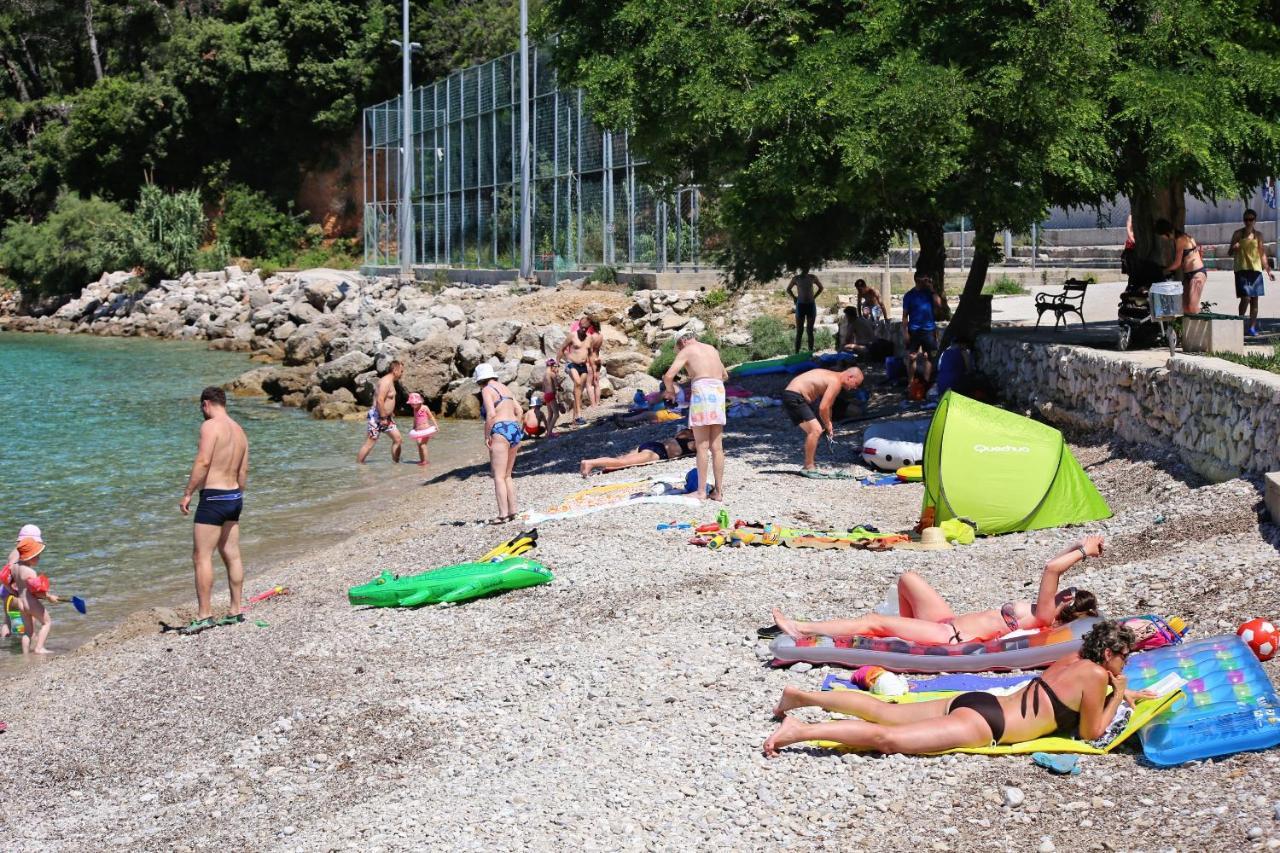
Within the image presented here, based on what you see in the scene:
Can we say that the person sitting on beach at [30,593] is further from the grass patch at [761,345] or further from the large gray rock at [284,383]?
the large gray rock at [284,383]

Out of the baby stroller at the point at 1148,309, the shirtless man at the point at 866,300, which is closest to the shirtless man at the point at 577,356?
the shirtless man at the point at 866,300

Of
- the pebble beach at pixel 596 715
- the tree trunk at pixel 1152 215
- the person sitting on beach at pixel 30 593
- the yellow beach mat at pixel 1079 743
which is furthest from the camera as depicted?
the tree trunk at pixel 1152 215

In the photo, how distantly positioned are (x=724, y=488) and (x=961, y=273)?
1998 cm

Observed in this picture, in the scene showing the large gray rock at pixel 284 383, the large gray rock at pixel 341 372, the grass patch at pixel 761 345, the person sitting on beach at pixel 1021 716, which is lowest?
the person sitting on beach at pixel 1021 716

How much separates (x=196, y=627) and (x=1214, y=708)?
703 centimetres

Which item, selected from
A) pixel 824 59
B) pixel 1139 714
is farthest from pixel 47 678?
pixel 824 59

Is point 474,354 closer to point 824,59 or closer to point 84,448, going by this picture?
point 84,448

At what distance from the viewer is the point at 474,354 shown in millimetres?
26859

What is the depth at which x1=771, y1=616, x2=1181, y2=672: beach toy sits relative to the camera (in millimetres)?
7441

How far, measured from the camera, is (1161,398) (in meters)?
12.3

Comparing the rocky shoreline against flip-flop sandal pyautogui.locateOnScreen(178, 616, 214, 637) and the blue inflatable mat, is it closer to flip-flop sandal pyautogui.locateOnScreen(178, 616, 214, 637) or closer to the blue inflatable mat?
flip-flop sandal pyautogui.locateOnScreen(178, 616, 214, 637)

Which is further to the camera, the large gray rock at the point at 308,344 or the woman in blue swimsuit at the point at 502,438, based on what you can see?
the large gray rock at the point at 308,344

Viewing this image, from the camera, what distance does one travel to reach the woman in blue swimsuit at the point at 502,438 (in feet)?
41.6

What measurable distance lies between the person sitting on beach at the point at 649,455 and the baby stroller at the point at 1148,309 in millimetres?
4410
